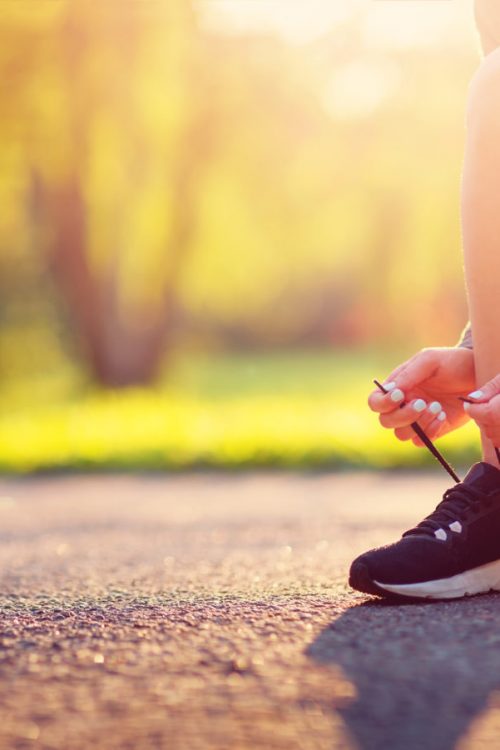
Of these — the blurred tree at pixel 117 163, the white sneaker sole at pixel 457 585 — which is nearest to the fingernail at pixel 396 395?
the white sneaker sole at pixel 457 585

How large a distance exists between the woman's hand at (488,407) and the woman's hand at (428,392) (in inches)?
6.3

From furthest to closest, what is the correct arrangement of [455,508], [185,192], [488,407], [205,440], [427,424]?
[185,192]
[205,440]
[427,424]
[455,508]
[488,407]

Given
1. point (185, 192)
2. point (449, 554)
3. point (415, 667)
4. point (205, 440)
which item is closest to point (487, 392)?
point (449, 554)

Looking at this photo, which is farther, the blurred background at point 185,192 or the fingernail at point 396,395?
the blurred background at point 185,192

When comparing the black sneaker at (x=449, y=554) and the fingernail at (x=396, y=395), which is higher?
the fingernail at (x=396, y=395)

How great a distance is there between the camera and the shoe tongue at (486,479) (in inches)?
67.1

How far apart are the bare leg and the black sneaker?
0.25 ft

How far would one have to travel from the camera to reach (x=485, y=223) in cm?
175

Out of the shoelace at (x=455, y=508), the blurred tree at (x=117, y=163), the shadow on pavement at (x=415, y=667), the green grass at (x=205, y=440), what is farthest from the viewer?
the blurred tree at (x=117, y=163)

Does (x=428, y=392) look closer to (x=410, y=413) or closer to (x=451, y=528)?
(x=410, y=413)

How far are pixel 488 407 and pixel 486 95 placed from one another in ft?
1.87

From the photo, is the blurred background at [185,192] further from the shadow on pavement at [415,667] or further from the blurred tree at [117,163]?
the shadow on pavement at [415,667]

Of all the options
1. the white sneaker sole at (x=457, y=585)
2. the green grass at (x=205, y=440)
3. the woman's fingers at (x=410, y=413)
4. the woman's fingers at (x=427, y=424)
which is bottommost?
the green grass at (x=205, y=440)

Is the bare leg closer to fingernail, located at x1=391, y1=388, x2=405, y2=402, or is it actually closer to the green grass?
fingernail, located at x1=391, y1=388, x2=405, y2=402
